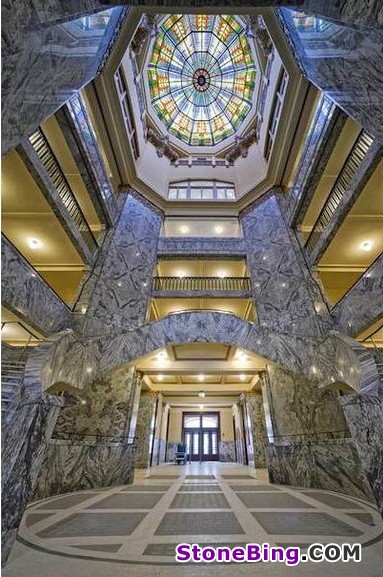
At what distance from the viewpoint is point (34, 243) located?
31.0ft

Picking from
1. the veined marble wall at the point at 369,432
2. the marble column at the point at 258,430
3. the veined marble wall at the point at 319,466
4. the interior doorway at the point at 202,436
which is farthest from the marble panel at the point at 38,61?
the interior doorway at the point at 202,436

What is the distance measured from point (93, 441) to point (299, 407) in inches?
237

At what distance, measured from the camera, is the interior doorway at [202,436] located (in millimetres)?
21266

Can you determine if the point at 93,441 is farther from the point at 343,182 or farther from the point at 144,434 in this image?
the point at 343,182

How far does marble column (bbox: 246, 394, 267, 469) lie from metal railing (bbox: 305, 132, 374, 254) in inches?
319

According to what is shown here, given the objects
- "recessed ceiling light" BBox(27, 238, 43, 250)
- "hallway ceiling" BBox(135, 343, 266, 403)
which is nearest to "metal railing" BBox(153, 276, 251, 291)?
"hallway ceiling" BBox(135, 343, 266, 403)

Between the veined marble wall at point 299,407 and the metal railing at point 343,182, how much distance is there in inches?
188

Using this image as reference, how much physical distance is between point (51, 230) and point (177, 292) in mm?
5097

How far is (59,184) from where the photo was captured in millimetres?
8180

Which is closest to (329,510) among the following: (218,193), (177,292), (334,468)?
(334,468)

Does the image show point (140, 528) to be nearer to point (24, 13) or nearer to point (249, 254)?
point (24, 13)

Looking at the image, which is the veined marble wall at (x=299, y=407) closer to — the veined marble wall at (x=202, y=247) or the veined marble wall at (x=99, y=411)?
the veined marble wall at (x=99, y=411)

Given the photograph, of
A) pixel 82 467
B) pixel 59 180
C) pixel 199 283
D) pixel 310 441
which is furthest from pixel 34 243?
pixel 310 441

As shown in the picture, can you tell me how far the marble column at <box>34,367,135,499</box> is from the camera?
6.57 m
